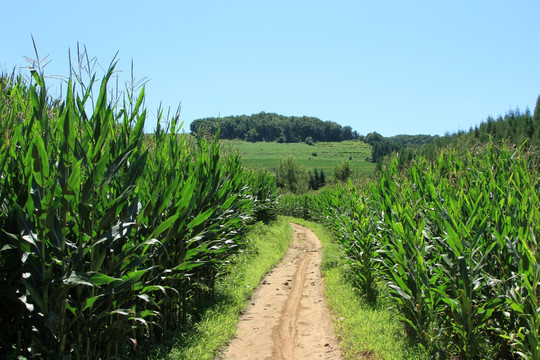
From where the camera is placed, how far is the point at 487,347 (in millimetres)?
5012

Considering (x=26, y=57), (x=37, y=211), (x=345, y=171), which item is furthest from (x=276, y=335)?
(x=345, y=171)

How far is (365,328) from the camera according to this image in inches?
249

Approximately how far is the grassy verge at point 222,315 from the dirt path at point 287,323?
0.67 ft

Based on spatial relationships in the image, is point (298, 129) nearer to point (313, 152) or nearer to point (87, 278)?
point (313, 152)

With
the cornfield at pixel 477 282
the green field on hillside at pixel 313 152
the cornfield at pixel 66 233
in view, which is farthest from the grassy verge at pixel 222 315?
the green field on hillside at pixel 313 152

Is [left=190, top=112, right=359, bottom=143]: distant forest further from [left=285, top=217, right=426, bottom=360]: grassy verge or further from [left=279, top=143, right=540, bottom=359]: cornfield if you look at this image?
[left=279, top=143, right=540, bottom=359]: cornfield

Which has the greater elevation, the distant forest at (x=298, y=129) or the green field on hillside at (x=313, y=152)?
the distant forest at (x=298, y=129)

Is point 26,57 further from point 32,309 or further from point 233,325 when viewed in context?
point 233,325

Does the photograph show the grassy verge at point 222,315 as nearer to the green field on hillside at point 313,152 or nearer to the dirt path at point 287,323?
the dirt path at point 287,323

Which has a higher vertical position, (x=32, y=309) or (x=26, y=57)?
(x=26, y=57)

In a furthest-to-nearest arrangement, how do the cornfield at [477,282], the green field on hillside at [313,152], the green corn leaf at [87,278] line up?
the green field on hillside at [313,152], the cornfield at [477,282], the green corn leaf at [87,278]

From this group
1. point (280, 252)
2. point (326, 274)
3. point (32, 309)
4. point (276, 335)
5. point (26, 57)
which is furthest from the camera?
point (280, 252)

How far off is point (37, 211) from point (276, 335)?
4.37m

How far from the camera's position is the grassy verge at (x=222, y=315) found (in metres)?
5.38
